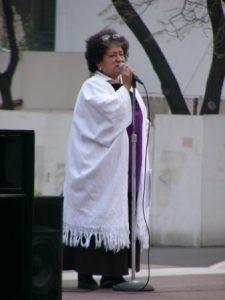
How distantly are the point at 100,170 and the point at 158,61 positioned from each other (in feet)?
23.7

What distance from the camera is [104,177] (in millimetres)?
7340

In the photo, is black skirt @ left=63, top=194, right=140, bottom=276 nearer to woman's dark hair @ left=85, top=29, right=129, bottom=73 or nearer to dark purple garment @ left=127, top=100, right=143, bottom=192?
dark purple garment @ left=127, top=100, right=143, bottom=192

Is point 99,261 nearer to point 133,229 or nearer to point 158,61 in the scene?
point 133,229

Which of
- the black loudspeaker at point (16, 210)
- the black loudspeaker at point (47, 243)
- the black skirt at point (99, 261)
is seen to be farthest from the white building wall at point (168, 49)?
the black loudspeaker at point (16, 210)

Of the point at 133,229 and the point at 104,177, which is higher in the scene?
the point at 104,177

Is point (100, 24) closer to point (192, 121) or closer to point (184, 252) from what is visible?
point (192, 121)

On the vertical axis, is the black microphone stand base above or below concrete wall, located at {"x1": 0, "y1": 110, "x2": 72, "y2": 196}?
below

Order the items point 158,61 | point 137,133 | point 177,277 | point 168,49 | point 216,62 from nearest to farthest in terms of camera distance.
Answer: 1. point 137,133
2. point 177,277
3. point 216,62
4. point 158,61
5. point 168,49

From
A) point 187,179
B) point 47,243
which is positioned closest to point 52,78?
point 187,179

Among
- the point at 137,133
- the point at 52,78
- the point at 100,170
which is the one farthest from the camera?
the point at 52,78

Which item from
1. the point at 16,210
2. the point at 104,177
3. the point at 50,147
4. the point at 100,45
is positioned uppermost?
the point at 100,45

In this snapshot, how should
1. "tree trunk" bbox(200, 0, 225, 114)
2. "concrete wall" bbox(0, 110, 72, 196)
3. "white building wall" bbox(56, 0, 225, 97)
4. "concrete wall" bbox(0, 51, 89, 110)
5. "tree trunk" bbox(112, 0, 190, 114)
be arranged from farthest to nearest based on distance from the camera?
"white building wall" bbox(56, 0, 225, 97), "tree trunk" bbox(112, 0, 190, 114), "concrete wall" bbox(0, 51, 89, 110), "tree trunk" bbox(200, 0, 225, 114), "concrete wall" bbox(0, 110, 72, 196)

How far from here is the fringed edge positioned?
727 cm

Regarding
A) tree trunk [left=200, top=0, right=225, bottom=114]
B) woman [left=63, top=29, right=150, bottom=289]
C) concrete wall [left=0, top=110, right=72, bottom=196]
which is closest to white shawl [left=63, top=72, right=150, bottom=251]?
woman [left=63, top=29, right=150, bottom=289]
